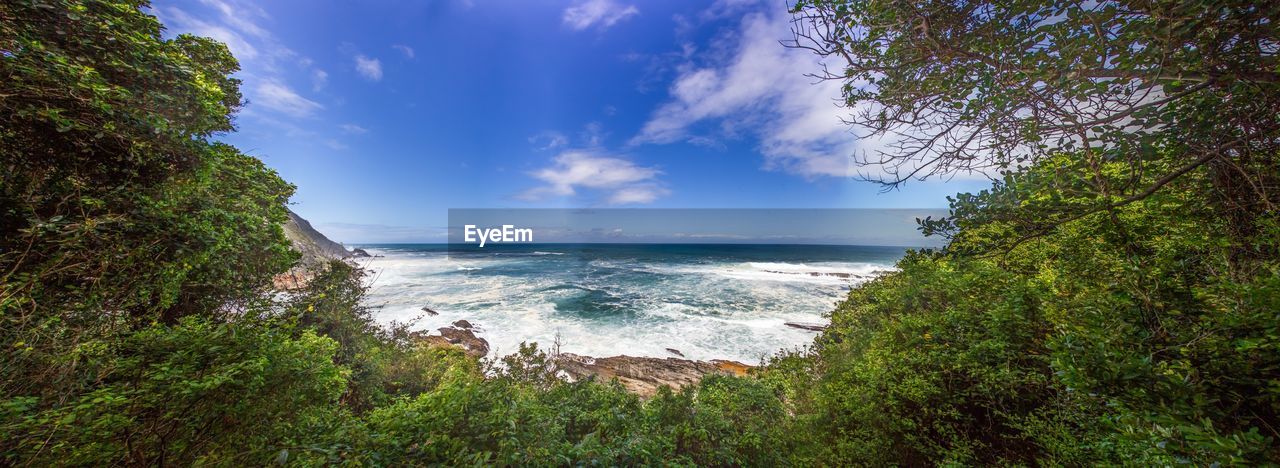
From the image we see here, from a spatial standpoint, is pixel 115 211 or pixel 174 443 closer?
pixel 174 443

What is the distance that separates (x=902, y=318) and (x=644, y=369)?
28.7 ft

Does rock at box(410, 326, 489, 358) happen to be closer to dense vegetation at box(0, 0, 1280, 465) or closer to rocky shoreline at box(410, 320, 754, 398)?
rocky shoreline at box(410, 320, 754, 398)

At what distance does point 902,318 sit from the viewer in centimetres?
628

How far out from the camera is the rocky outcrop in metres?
11.8

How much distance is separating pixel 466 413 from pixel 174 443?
2354 millimetres

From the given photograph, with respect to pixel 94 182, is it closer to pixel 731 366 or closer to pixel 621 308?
pixel 731 366

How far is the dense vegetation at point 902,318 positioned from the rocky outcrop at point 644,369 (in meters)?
5.89

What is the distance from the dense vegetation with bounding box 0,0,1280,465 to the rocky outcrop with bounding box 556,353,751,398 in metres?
5.89

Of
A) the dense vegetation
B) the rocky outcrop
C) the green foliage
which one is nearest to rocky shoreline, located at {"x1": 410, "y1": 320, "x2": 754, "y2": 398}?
the rocky outcrop

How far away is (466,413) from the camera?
13.5ft

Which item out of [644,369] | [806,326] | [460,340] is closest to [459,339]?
[460,340]

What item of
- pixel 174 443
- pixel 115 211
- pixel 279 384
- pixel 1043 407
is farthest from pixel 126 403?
pixel 1043 407

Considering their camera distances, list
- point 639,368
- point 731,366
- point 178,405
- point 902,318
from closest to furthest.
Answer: point 178,405 < point 902,318 < point 639,368 < point 731,366

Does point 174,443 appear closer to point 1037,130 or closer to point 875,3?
point 875,3
